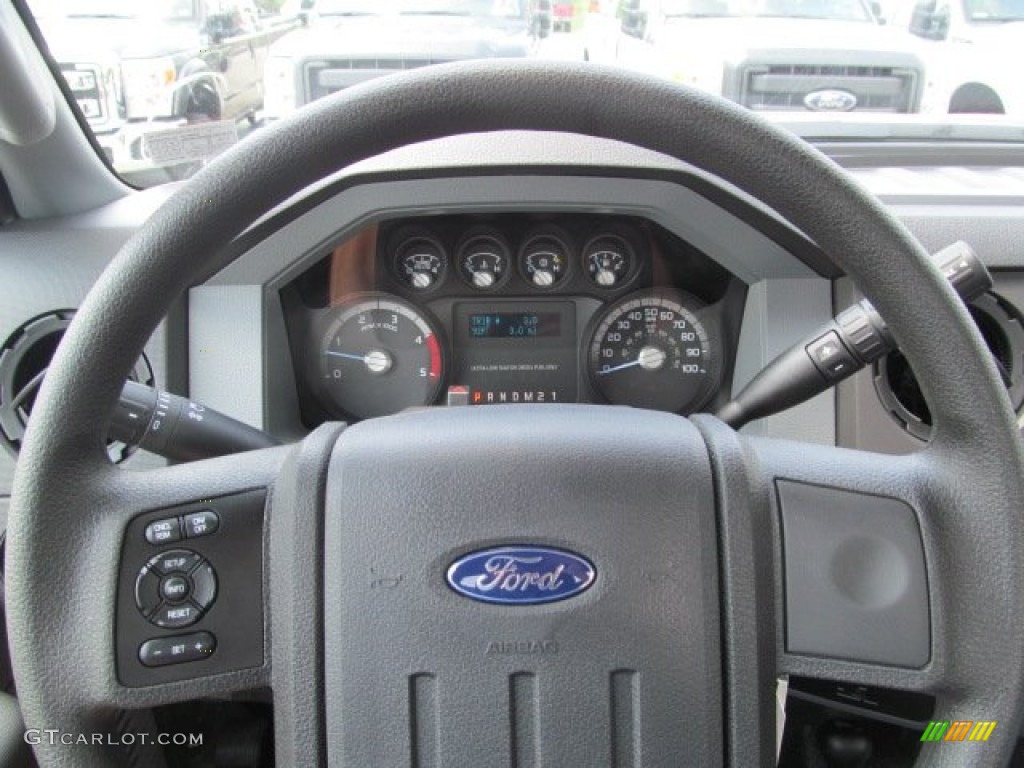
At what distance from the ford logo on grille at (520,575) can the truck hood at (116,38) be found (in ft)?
5.14

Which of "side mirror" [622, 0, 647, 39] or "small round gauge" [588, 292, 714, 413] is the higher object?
"side mirror" [622, 0, 647, 39]

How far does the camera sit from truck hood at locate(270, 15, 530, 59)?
2410mm

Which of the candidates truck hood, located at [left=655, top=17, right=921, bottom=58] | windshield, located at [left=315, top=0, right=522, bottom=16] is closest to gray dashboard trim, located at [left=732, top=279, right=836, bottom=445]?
truck hood, located at [left=655, top=17, right=921, bottom=58]

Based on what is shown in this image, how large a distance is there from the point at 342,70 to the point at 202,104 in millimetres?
374

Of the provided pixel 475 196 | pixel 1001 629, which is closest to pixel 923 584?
pixel 1001 629

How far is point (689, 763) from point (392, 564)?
32cm

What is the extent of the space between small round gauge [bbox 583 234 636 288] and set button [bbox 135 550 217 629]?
128cm

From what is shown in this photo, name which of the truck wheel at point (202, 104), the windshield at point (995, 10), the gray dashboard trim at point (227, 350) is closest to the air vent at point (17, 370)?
the gray dashboard trim at point (227, 350)

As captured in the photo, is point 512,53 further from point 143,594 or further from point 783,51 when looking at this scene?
point 143,594

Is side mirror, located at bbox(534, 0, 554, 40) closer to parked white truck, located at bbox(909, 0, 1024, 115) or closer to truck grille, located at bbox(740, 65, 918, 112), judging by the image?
truck grille, located at bbox(740, 65, 918, 112)

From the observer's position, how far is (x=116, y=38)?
2.17 m

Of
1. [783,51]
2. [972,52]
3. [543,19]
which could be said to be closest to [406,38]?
[543,19]

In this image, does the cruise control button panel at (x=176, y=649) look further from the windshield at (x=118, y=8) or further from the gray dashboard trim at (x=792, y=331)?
the windshield at (x=118, y=8)
